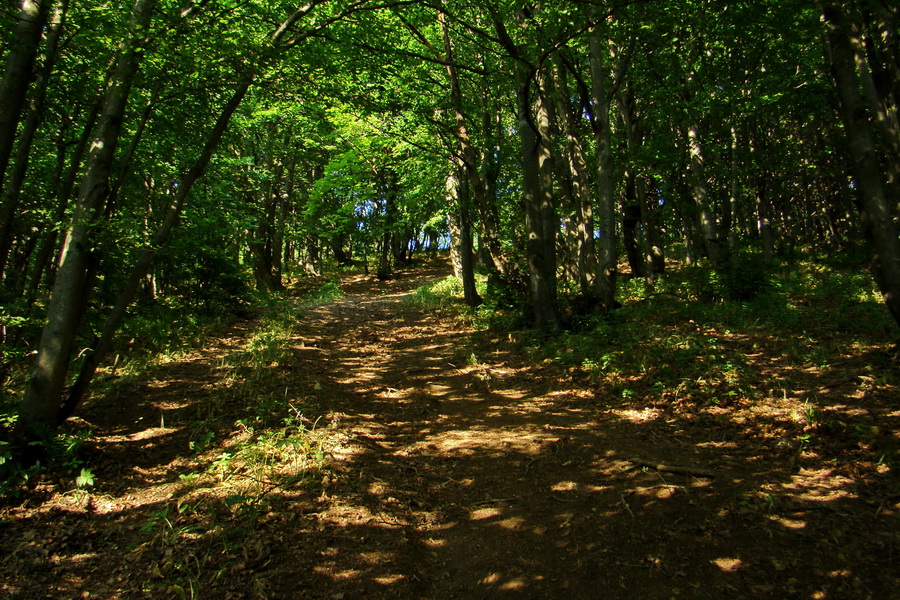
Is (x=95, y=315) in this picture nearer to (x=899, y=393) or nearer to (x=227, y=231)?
(x=227, y=231)

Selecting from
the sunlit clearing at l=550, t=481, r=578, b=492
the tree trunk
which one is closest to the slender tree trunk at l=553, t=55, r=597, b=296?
the tree trunk

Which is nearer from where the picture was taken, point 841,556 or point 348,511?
point 841,556

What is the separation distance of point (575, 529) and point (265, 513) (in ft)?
8.37

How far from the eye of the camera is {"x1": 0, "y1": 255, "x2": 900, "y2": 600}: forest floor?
9.89ft

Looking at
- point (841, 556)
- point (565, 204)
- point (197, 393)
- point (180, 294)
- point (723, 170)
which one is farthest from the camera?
point (565, 204)

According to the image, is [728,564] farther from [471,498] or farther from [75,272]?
[75,272]

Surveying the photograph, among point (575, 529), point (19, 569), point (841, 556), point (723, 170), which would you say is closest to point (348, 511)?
point (575, 529)

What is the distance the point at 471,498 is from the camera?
4137 mm

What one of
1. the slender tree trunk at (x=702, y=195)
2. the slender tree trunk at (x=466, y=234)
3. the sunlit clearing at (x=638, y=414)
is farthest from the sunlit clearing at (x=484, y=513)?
the slender tree trunk at (x=702, y=195)

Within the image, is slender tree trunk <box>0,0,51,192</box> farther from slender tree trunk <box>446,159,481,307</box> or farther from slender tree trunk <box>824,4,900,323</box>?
slender tree trunk <box>446,159,481,307</box>

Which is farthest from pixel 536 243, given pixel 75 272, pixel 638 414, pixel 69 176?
pixel 69 176

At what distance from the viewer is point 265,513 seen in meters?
3.65

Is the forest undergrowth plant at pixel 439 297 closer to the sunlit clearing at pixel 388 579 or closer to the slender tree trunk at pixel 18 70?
the slender tree trunk at pixel 18 70

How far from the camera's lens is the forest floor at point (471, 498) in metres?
3.02
